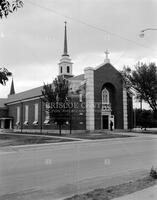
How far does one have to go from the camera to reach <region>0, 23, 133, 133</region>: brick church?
39.2 meters

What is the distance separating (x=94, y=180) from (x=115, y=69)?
36512mm

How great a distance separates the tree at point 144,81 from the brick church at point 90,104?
1.75 meters

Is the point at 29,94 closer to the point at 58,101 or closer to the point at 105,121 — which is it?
the point at 105,121

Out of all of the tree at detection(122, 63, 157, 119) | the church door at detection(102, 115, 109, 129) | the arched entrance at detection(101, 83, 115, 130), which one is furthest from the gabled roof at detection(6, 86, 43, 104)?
the tree at detection(122, 63, 157, 119)

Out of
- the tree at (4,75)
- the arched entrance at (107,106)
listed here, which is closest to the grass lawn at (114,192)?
the tree at (4,75)

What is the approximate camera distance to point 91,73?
40594mm

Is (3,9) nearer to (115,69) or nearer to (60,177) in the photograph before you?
(60,177)

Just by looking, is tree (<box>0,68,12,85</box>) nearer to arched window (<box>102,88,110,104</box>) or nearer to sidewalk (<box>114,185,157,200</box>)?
sidewalk (<box>114,185,157,200</box>)

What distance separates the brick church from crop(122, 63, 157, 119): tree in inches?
69.0

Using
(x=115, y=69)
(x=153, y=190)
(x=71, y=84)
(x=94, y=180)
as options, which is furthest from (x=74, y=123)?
(x=153, y=190)

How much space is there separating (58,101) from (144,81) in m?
13.2

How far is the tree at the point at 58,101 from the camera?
33969 millimetres

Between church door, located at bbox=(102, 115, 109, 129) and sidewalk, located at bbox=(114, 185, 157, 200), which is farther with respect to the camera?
church door, located at bbox=(102, 115, 109, 129)

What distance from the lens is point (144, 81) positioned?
133 ft
